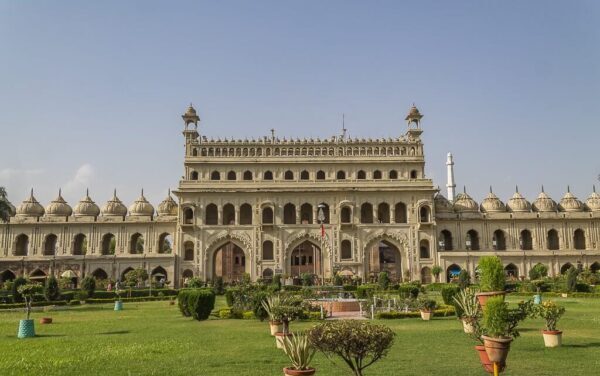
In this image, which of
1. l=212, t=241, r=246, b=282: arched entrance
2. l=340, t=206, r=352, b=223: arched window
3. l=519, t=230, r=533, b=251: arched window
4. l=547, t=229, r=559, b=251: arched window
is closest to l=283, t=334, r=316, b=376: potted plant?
l=340, t=206, r=352, b=223: arched window

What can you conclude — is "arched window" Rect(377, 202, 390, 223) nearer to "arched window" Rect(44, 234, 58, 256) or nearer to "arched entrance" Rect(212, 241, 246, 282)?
"arched entrance" Rect(212, 241, 246, 282)

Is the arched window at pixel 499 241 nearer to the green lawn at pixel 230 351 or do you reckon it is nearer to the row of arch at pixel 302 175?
the row of arch at pixel 302 175

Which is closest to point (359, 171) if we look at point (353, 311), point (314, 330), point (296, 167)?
point (296, 167)

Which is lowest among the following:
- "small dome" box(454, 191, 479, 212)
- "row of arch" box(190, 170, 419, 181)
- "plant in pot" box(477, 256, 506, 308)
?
"plant in pot" box(477, 256, 506, 308)

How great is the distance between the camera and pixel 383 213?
4906 cm

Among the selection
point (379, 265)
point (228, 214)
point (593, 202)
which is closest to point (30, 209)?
point (228, 214)

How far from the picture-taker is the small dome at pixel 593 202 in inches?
2037

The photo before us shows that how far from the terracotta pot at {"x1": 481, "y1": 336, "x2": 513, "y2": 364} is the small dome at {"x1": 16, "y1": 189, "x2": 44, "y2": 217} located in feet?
160

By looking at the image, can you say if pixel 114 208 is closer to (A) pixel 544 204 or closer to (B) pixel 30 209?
(B) pixel 30 209

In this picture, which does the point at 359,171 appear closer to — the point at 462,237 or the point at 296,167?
the point at 296,167

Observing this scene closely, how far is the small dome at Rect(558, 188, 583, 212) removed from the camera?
51.2 metres

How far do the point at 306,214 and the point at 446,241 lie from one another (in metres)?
13.0

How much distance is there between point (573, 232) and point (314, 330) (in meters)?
48.1

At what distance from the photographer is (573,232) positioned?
4922 centimetres
